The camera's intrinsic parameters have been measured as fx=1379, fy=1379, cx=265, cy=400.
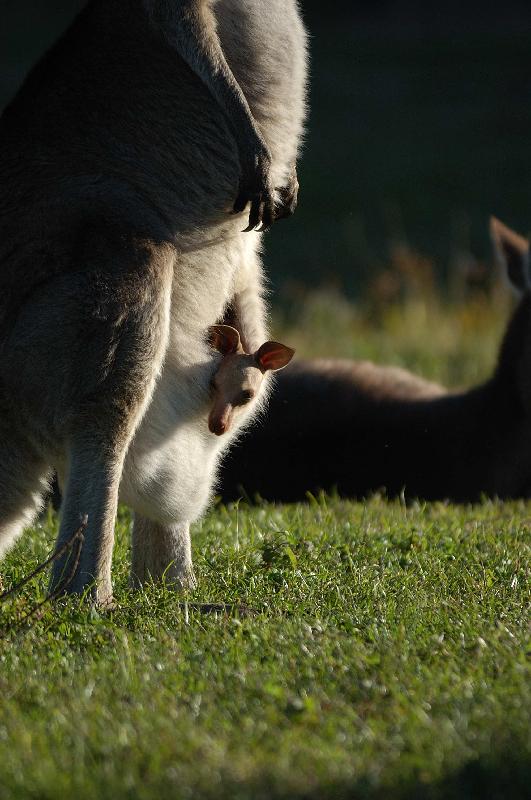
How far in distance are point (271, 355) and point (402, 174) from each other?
613 inches

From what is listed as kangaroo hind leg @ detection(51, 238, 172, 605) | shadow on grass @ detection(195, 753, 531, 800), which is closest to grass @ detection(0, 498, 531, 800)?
shadow on grass @ detection(195, 753, 531, 800)

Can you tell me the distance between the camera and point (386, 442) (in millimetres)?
7141

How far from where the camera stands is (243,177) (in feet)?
14.1

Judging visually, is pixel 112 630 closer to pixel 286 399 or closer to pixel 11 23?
pixel 286 399

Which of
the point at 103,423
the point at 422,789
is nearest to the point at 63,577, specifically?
the point at 103,423

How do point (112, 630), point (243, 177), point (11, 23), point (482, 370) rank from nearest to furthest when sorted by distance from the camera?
point (112, 630) → point (243, 177) → point (482, 370) → point (11, 23)

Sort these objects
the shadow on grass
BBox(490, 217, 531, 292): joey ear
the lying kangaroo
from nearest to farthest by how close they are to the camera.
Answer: the shadow on grass → the lying kangaroo → BBox(490, 217, 531, 292): joey ear

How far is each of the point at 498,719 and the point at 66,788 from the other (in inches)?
35.4

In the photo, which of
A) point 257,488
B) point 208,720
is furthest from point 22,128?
point 257,488

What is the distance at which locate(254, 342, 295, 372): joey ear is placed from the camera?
183 inches

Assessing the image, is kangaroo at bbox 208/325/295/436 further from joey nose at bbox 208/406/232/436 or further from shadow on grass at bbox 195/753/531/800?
shadow on grass at bbox 195/753/531/800

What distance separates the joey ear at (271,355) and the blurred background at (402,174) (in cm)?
556

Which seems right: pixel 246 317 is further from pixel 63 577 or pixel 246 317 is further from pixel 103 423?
pixel 63 577

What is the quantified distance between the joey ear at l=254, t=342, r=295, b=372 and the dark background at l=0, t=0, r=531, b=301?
24.0 ft
